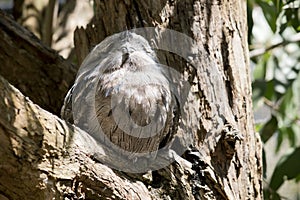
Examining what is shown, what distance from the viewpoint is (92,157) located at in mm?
1560

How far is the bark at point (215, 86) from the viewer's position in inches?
72.0

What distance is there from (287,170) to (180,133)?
860 mm

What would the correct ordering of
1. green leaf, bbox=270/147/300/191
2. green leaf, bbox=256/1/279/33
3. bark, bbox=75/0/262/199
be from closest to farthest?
bark, bbox=75/0/262/199 < green leaf, bbox=256/1/279/33 < green leaf, bbox=270/147/300/191

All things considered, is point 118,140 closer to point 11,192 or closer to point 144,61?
point 144,61

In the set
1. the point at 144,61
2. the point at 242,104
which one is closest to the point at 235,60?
the point at 242,104

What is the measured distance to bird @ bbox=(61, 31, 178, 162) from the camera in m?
1.68

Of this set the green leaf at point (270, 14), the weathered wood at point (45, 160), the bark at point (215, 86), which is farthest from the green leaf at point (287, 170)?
the weathered wood at point (45, 160)

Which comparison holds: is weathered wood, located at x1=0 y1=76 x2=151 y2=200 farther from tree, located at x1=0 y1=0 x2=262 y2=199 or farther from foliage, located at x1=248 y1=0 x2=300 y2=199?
foliage, located at x1=248 y1=0 x2=300 y2=199

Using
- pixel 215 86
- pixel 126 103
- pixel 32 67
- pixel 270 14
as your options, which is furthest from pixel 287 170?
pixel 126 103

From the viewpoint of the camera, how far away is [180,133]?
1.82 m

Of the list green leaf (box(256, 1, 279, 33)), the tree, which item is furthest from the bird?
green leaf (box(256, 1, 279, 33))

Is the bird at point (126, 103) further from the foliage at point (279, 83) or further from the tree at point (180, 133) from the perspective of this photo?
the foliage at point (279, 83)

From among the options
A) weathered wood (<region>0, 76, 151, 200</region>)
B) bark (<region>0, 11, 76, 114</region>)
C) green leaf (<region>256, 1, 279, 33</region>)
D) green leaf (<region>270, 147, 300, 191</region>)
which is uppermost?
green leaf (<region>256, 1, 279, 33</region>)

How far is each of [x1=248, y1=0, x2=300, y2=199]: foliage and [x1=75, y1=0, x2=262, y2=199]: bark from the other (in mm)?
413
